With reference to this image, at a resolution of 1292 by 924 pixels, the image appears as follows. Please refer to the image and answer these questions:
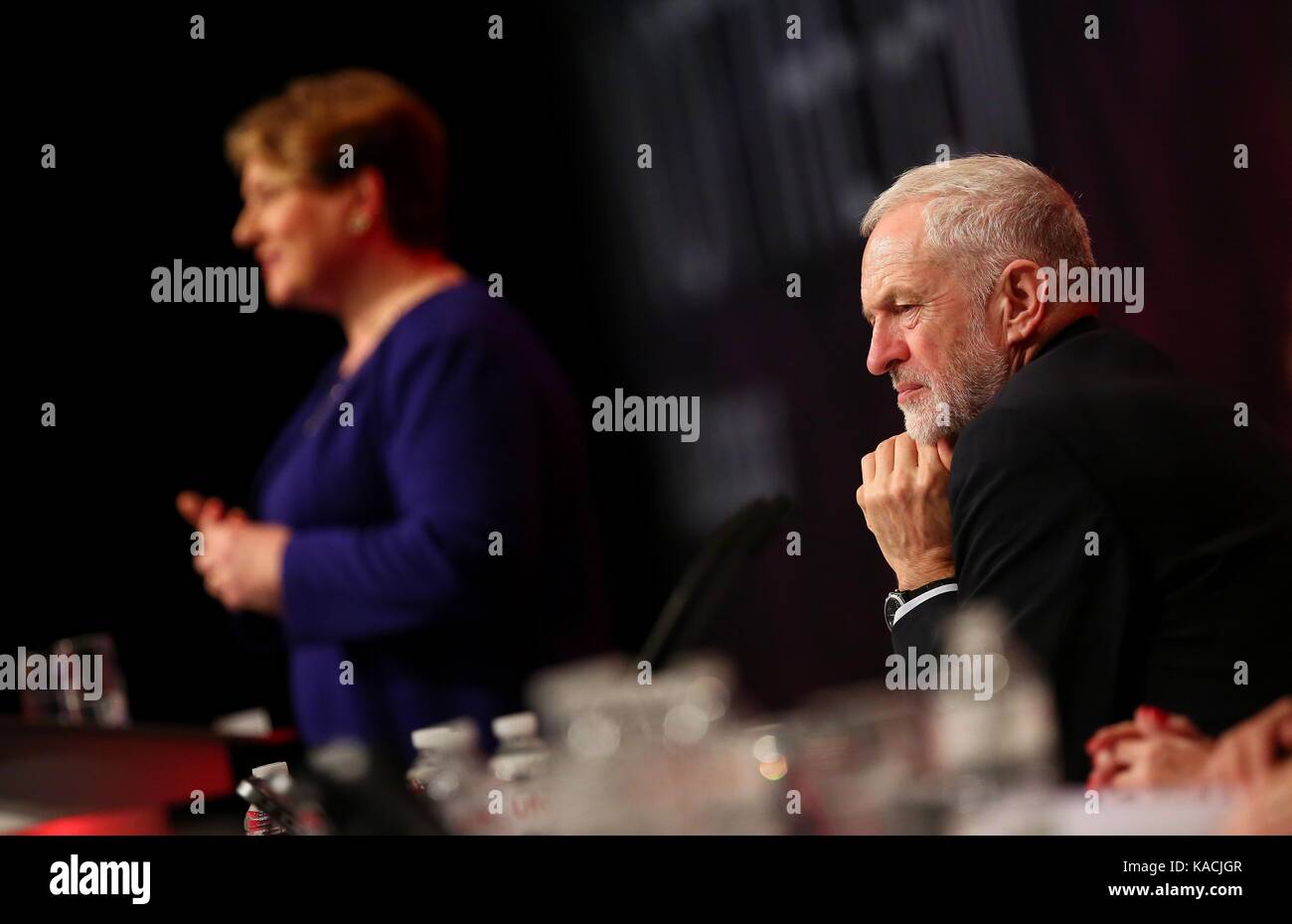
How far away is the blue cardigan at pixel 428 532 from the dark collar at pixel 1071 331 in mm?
761

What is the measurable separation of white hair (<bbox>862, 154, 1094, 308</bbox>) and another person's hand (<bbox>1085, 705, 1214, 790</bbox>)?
716mm

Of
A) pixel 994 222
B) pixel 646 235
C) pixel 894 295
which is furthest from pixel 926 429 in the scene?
pixel 646 235

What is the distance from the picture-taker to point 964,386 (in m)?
1.94

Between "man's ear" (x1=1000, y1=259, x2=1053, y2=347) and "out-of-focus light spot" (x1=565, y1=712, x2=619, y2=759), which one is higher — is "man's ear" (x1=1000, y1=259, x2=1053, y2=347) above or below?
above

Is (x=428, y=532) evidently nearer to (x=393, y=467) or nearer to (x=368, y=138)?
(x=393, y=467)

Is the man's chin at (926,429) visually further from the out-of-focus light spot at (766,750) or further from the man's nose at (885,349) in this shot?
the out-of-focus light spot at (766,750)

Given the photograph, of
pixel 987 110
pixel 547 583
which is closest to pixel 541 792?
pixel 547 583

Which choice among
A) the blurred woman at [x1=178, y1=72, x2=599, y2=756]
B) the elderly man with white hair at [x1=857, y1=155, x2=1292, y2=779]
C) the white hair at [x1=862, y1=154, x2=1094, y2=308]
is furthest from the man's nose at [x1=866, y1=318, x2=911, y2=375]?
the blurred woman at [x1=178, y1=72, x2=599, y2=756]

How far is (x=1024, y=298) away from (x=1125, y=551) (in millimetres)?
457

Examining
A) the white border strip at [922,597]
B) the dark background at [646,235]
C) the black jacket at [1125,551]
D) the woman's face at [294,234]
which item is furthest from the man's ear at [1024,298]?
the woman's face at [294,234]

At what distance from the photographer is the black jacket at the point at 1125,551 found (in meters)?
1.58

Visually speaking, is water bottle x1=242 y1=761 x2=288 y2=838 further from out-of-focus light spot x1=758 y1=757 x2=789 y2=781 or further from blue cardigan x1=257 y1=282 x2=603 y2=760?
out-of-focus light spot x1=758 y1=757 x2=789 y2=781

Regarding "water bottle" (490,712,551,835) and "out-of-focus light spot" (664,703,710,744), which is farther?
"water bottle" (490,712,551,835)

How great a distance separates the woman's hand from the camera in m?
2.16
